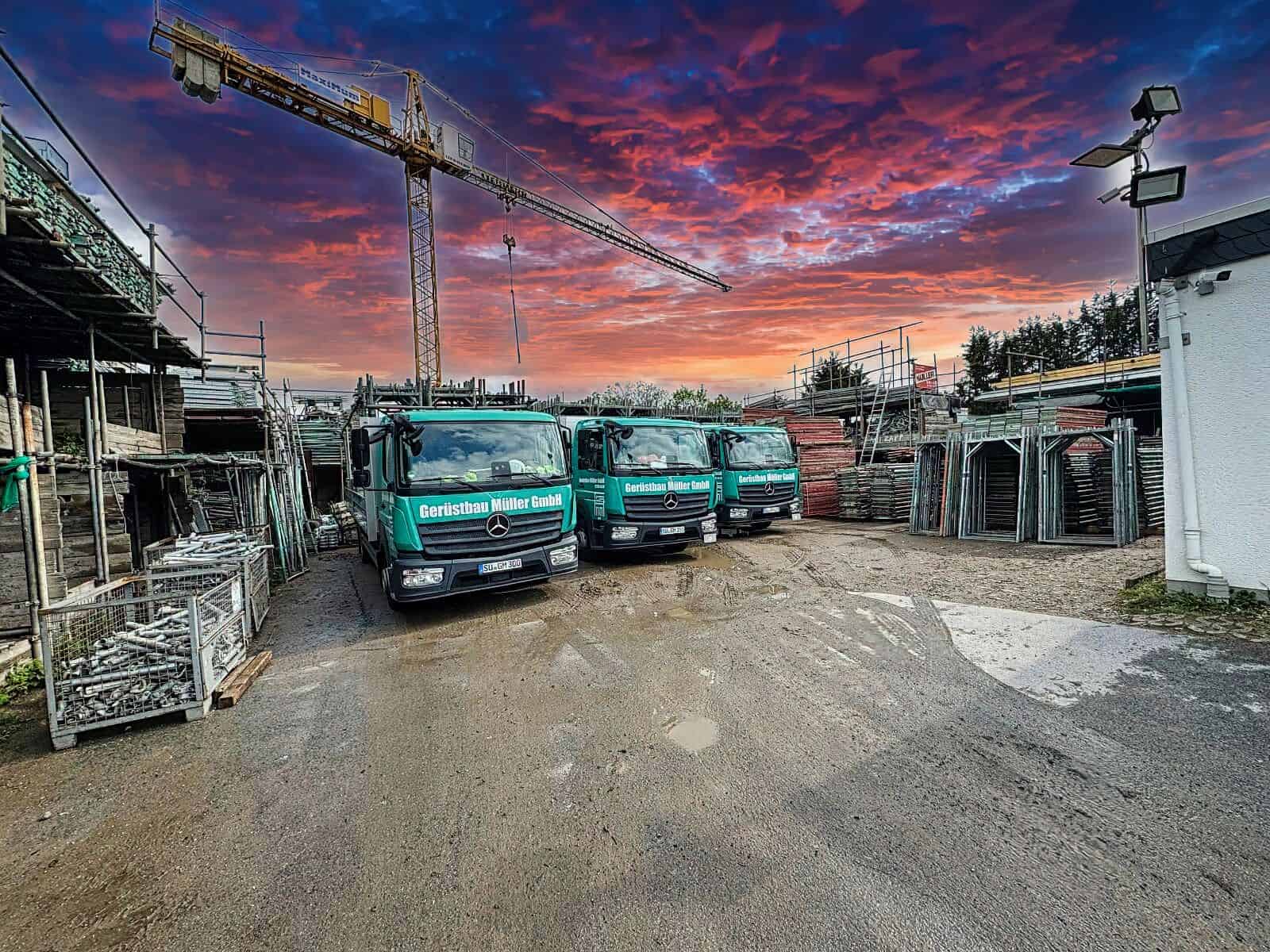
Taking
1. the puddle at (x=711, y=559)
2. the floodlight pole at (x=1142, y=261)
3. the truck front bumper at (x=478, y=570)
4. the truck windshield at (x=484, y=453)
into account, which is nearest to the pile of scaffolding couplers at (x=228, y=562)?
the truck front bumper at (x=478, y=570)

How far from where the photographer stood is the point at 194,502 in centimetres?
955

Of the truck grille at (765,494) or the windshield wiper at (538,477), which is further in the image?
the truck grille at (765,494)

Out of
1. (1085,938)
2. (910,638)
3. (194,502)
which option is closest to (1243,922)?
(1085,938)

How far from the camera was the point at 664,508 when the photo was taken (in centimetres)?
912

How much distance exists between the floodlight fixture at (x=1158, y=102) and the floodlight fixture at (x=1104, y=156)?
1.17 feet

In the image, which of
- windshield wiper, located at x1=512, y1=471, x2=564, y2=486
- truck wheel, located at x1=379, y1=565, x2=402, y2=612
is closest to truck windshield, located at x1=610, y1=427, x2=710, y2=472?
windshield wiper, located at x1=512, y1=471, x2=564, y2=486

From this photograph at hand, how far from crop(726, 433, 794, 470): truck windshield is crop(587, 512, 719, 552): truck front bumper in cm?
285

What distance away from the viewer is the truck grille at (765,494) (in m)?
11.9

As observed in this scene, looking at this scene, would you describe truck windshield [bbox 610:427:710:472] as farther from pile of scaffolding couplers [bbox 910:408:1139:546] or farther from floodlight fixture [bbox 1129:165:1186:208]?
floodlight fixture [bbox 1129:165:1186:208]

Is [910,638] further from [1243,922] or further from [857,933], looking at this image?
[857,933]

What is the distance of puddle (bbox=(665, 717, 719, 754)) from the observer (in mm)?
3545

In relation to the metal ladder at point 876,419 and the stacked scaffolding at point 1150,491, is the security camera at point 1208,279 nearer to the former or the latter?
the stacked scaffolding at point 1150,491

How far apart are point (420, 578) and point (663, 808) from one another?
3981 millimetres

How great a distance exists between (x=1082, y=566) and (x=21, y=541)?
13281 millimetres
